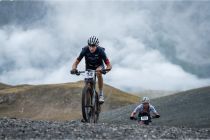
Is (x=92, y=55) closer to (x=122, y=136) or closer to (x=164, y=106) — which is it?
(x=122, y=136)

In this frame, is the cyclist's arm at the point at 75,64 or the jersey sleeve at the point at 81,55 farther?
the cyclist's arm at the point at 75,64

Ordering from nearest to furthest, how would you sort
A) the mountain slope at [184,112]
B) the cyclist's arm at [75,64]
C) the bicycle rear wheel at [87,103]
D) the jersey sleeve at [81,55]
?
the bicycle rear wheel at [87,103] < the jersey sleeve at [81,55] < the cyclist's arm at [75,64] < the mountain slope at [184,112]

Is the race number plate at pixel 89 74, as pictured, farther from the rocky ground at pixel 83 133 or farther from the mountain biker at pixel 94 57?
the rocky ground at pixel 83 133

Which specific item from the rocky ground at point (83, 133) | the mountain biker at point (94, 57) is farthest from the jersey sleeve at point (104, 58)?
the rocky ground at point (83, 133)

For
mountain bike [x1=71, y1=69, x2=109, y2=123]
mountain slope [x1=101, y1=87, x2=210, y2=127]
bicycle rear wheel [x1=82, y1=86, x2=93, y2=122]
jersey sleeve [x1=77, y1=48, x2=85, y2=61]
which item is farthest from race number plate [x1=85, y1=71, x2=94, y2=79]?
mountain slope [x1=101, y1=87, x2=210, y2=127]

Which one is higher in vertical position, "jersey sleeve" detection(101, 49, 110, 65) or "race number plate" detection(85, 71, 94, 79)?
"jersey sleeve" detection(101, 49, 110, 65)

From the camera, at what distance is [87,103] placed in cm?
1762

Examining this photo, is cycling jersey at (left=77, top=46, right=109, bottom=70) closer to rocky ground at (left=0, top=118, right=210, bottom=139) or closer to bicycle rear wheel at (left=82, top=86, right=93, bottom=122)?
bicycle rear wheel at (left=82, top=86, right=93, bottom=122)

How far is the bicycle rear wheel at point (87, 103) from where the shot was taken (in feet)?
57.1

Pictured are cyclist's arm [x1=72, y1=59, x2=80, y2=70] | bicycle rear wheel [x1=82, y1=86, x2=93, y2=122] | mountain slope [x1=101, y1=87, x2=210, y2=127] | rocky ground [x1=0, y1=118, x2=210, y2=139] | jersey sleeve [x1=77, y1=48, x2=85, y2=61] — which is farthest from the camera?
mountain slope [x1=101, y1=87, x2=210, y2=127]

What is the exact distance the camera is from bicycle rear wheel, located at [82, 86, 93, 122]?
57.1ft

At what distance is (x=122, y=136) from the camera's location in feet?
41.0

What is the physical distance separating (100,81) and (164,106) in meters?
34.2

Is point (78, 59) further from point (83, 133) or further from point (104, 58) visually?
point (83, 133)
